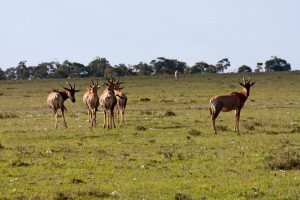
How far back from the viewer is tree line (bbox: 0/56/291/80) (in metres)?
128

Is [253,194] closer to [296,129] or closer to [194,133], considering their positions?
[194,133]

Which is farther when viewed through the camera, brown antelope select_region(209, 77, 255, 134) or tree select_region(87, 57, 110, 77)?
tree select_region(87, 57, 110, 77)

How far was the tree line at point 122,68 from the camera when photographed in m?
128

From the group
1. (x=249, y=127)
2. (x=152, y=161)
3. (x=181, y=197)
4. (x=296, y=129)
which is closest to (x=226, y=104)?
(x=249, y=127)

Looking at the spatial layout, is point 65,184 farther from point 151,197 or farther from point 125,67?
point 125,67

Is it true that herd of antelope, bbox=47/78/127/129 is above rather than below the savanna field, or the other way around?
above

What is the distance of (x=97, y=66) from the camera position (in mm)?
133500

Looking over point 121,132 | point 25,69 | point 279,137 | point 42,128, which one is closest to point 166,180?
point 279,137

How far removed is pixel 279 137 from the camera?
70.0 ft

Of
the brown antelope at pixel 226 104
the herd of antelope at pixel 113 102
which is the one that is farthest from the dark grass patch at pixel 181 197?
the brown antelope at pixel 226 104

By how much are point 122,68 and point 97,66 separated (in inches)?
277

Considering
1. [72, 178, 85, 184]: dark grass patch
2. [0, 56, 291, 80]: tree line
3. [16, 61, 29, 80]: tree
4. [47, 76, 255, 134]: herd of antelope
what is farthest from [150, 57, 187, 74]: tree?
[72, 178, 85, 184]: dark grass patch

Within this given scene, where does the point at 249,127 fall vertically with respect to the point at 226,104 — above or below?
below

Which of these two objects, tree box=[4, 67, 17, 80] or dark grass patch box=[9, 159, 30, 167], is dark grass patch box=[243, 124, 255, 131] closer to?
dark grass patch box=[9, 159, 30, 167]
